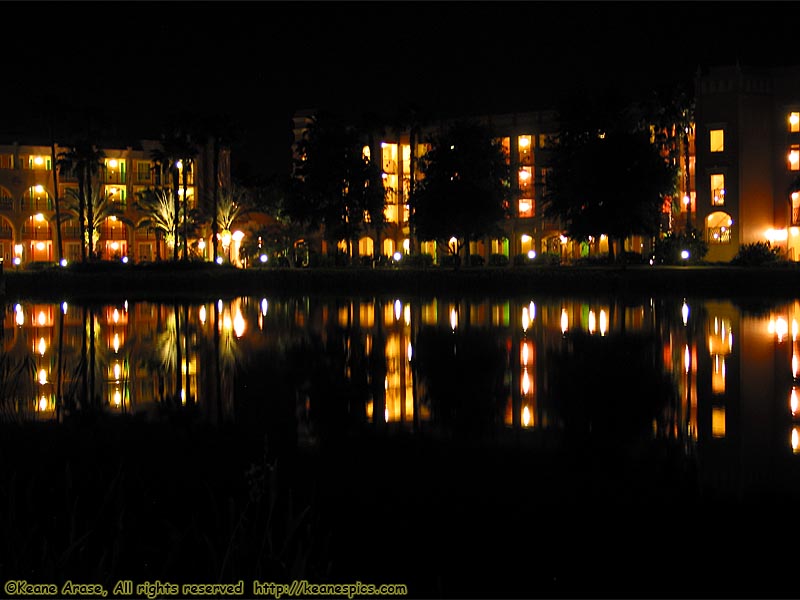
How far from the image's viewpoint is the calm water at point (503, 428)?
10211 mm

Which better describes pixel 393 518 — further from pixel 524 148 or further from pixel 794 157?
pixel 524 148

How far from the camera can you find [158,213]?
97812 mm

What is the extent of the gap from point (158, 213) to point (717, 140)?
158ft

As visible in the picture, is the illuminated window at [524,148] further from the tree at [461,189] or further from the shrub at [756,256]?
the shrub at [756,256]

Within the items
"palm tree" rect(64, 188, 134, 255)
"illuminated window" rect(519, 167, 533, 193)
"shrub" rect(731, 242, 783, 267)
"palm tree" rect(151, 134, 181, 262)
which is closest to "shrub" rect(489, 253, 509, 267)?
"illuminated window" rect(519, 167, 533, 193)

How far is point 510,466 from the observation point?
45.4 feet

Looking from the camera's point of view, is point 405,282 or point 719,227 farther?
point 719,227

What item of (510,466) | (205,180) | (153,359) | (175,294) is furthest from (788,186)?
(510,466)

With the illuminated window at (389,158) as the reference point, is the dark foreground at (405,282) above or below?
below

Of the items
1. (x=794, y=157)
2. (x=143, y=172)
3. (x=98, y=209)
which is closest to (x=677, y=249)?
(x=794, y=157)

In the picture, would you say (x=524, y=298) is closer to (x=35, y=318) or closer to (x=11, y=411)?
(x=35, y=318)

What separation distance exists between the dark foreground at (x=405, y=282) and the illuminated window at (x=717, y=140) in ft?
71.0

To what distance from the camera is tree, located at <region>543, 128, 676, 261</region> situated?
6619cm

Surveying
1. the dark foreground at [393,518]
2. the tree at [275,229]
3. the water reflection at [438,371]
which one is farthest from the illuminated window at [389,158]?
the dark foreground at [393,518]
